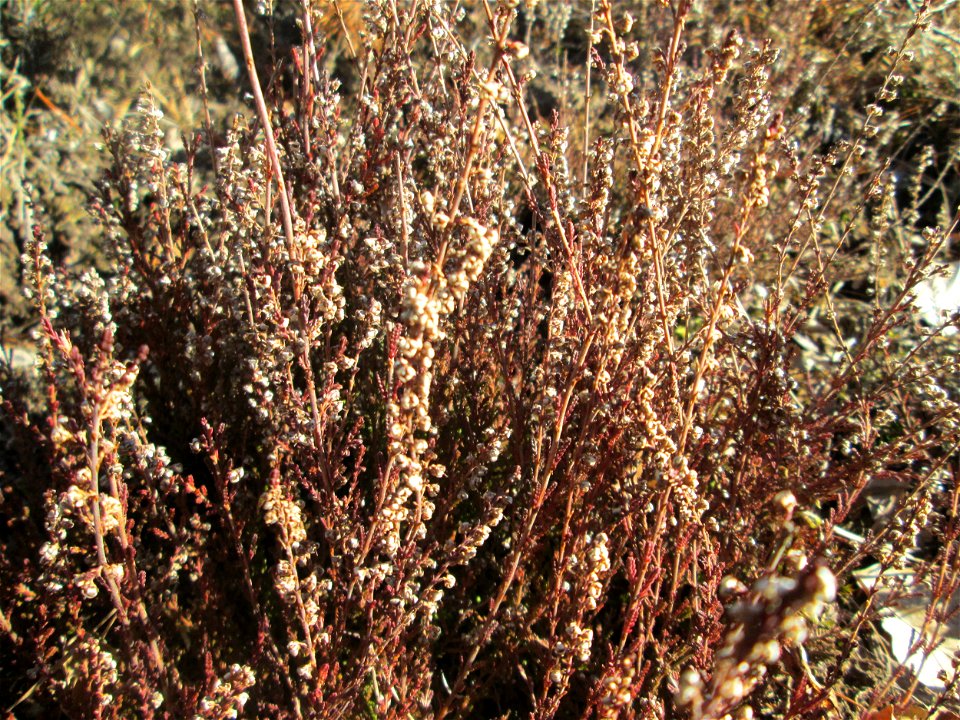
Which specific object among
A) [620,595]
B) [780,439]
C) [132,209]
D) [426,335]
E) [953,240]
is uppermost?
[426,335]

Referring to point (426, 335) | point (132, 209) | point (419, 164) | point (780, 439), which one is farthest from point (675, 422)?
point (419, 164)

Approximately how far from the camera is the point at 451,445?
220 cm

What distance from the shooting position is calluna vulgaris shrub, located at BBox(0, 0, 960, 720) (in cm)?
146

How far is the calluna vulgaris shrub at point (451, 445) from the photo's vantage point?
1.46m

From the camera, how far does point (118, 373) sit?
1.52 meters

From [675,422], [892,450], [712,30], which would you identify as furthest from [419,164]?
[892,450]

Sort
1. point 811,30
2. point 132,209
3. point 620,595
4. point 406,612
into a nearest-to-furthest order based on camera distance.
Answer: point 406,612
point 620,595
point 132,209
point 811,30

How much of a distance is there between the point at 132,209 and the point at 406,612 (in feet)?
6.09

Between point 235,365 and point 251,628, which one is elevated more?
point 235,365

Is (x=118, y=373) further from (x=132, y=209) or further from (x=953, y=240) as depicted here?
(x=953, y=240)

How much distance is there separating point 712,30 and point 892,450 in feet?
13.5

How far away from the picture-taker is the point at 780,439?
2.13 meters

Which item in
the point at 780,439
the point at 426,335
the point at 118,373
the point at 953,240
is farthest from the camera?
the point at 953,240

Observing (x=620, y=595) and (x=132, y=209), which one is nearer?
(x=620, y=595)
